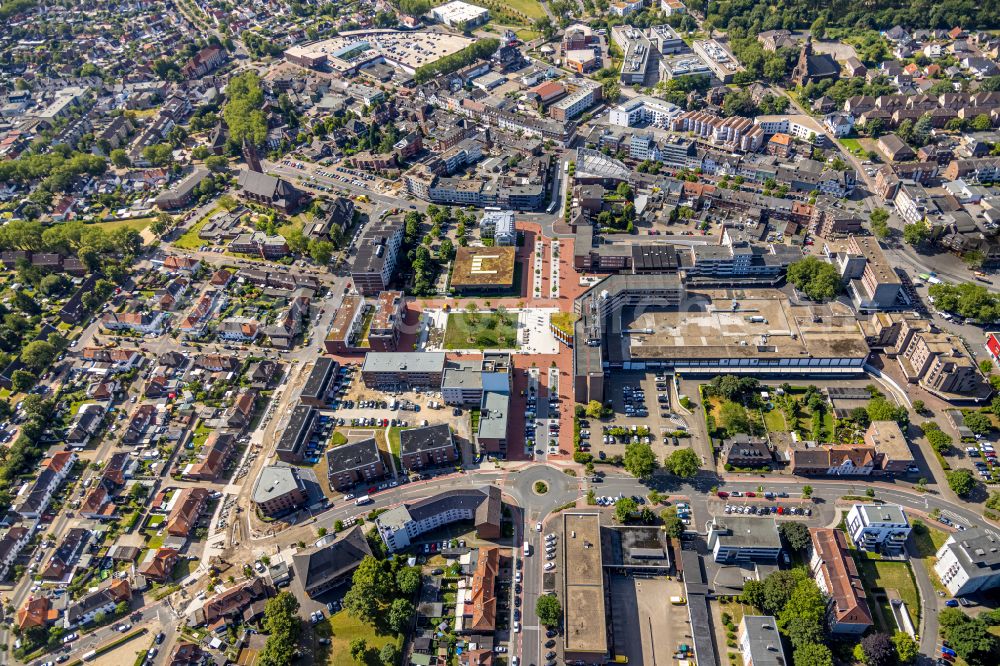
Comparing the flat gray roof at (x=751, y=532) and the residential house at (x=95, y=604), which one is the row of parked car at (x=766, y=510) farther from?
the residential house at (x=95, y=604)

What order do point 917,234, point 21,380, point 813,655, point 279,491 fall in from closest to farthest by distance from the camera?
1. point 813,655
2. point 279,491
3. point 21,380
4. point 917,234

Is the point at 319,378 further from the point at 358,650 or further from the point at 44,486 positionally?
the point at 358,650

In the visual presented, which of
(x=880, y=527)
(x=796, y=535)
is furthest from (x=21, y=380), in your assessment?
(x=880, y=527)

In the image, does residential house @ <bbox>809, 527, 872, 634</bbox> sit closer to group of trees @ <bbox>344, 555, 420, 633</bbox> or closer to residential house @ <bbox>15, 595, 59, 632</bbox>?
group of trees @ <bbox>344, 555, 420, 633</bbox>

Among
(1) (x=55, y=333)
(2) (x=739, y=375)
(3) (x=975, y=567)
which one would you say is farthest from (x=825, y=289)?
(1) (x=55, y=333)

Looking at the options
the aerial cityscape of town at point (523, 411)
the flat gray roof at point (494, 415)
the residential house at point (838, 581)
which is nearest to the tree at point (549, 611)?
the aerial cityscape of town at point (523, 411)

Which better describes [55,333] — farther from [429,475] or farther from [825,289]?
[825,289]
